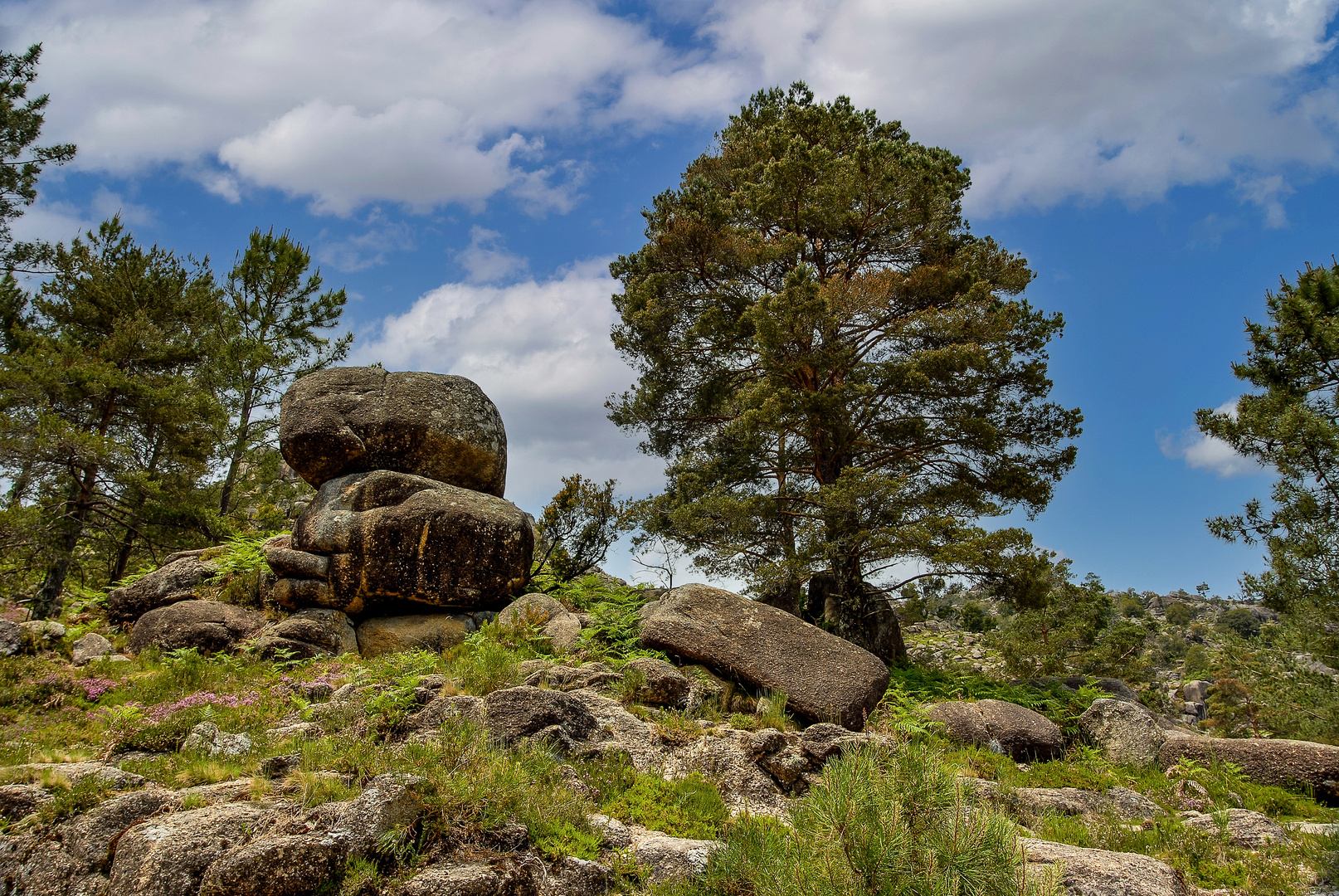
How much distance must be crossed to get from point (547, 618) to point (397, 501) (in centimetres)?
404

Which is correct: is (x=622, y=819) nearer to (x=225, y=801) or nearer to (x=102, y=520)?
(x=225, y=801)

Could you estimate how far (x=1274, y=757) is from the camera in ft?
33.7

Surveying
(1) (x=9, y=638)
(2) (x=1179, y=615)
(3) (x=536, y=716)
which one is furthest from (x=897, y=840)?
(2) (x=1179, y=615)

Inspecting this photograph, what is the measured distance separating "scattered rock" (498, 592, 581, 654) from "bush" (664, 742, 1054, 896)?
839cm

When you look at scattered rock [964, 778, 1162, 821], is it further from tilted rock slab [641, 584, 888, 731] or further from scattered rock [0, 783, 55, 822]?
scattered rock [0, 783, 55, 822]

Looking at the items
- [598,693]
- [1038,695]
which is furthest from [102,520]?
[1038,695]

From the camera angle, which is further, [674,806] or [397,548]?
[397,548]

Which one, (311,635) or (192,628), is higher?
(311,635)

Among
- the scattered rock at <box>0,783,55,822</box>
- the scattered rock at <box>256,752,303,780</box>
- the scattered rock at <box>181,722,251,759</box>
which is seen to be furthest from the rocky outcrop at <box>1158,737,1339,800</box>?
the scattered rock at <box>0,783,55,822</box>

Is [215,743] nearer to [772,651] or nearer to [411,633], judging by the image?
[411,633]

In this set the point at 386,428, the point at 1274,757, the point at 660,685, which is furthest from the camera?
the point at 386,428

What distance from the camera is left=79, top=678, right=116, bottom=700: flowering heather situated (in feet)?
33.0

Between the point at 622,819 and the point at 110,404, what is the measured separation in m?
19.6

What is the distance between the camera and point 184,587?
1419 cm
